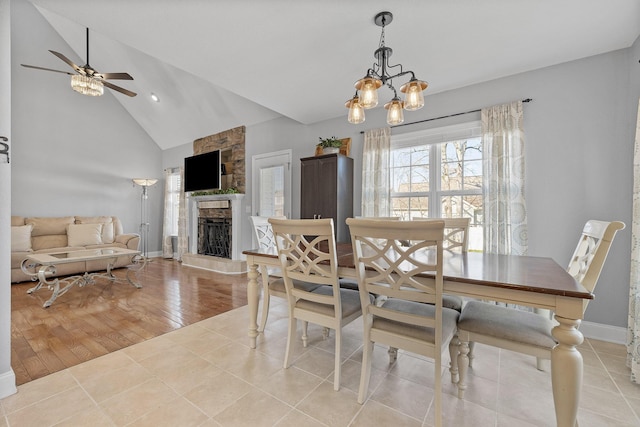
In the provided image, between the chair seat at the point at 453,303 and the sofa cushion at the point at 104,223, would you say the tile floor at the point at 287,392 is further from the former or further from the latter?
the sofa cushion at the point at 104,223

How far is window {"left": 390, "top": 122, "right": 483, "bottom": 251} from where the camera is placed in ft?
9.91

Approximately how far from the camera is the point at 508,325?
1405mm

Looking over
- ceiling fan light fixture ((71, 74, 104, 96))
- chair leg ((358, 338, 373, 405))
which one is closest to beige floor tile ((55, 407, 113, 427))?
chair leg ((358, 338, 373, 405))

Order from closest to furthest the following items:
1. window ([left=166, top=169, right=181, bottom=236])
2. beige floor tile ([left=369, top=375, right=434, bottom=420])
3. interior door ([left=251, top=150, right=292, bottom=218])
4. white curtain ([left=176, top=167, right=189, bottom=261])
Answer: beige floor tile ([left=369, top=375, right=434, bottom=420]), interior door ([left=251, top=150, right=292, bottom=218]), white curtain ([left=176, top=167, right=189, bottom=261]), window ([left=166, top=169, right=181, bottom=236])

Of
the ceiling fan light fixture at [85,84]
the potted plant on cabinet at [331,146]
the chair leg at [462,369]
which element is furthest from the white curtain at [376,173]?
the ceiling fan light fixture at [85,84]

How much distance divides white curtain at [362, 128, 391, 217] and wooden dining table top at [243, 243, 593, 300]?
65.4 inches

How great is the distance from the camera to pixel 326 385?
5.44 ft

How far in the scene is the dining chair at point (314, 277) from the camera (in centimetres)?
156

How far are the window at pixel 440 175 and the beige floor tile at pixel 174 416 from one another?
283 cm

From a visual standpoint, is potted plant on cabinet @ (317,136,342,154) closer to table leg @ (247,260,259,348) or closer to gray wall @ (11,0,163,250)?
table leg @ (247,260,259,348)

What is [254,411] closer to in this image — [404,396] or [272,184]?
[404,396]

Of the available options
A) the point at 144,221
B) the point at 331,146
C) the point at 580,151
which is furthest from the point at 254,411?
the point at 144,221

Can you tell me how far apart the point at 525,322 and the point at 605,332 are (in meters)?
1.71

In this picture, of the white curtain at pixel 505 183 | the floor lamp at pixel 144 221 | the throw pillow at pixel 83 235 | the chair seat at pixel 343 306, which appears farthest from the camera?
the floor lamp at pixel 144 221
